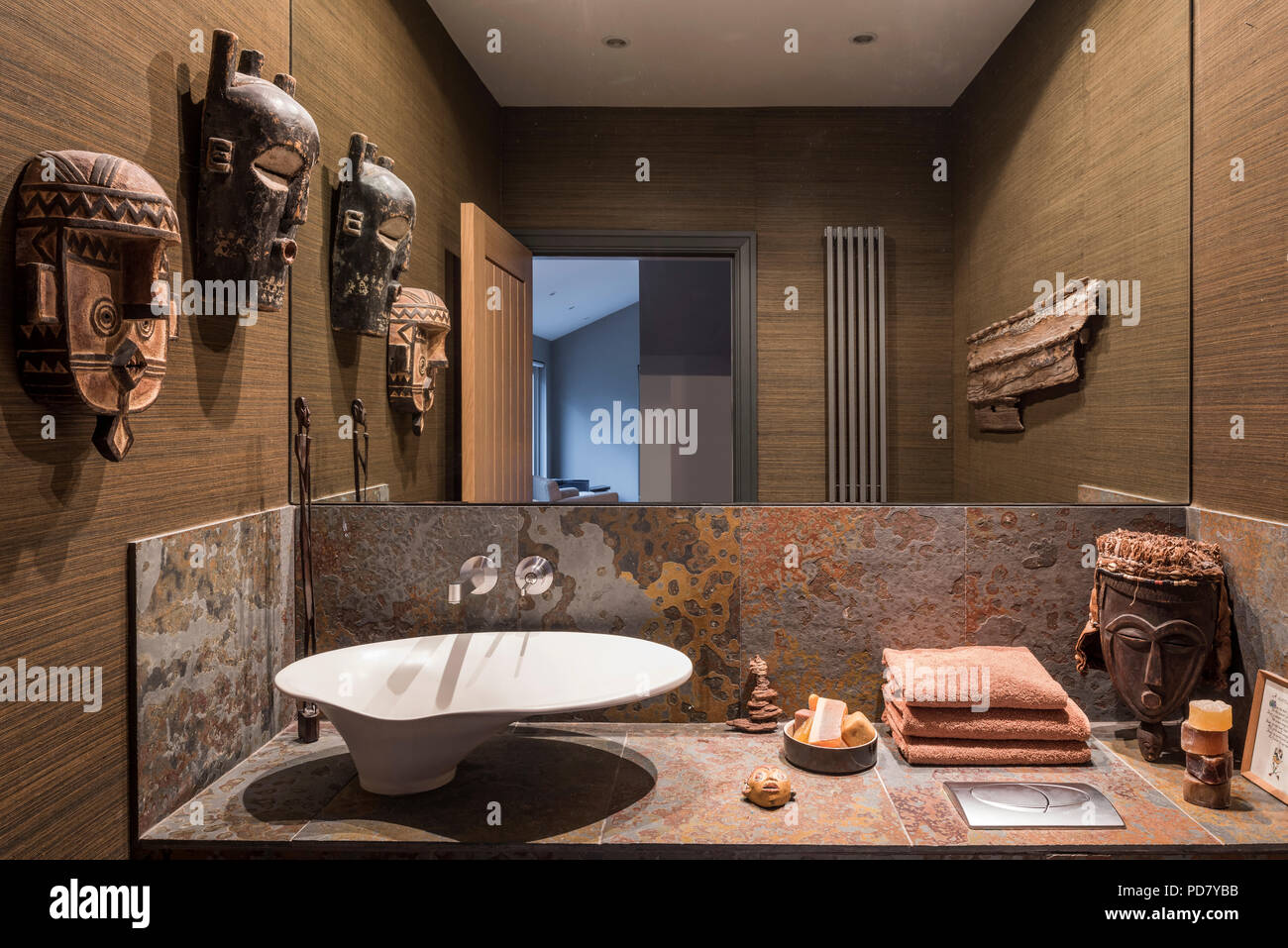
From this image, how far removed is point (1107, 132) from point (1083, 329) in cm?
36

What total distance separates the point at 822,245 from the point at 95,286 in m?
1.14

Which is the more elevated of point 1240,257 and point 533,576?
point 1240,257

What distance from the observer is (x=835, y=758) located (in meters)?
1.31

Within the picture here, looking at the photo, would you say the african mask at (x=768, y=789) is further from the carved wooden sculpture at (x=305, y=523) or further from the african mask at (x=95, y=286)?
the african mask at (x=95, y=286)

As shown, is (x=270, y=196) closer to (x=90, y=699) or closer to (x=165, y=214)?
(x=165, y=214)

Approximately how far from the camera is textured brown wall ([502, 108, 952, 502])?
1435mm

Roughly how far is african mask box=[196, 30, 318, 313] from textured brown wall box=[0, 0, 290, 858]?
33 millimetres

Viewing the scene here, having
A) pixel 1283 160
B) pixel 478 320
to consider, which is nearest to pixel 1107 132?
pixel 1283 160

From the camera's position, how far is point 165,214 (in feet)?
3.36

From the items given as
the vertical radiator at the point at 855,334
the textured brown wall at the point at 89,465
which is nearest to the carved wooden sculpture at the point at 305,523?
the textured brown wall at the point at 89,465

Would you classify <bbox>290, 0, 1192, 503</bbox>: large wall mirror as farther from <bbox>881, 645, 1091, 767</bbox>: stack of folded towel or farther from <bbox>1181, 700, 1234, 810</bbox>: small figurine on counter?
<bbox>1181, 700, 1234, 810</bbox>: small figurine on counter
